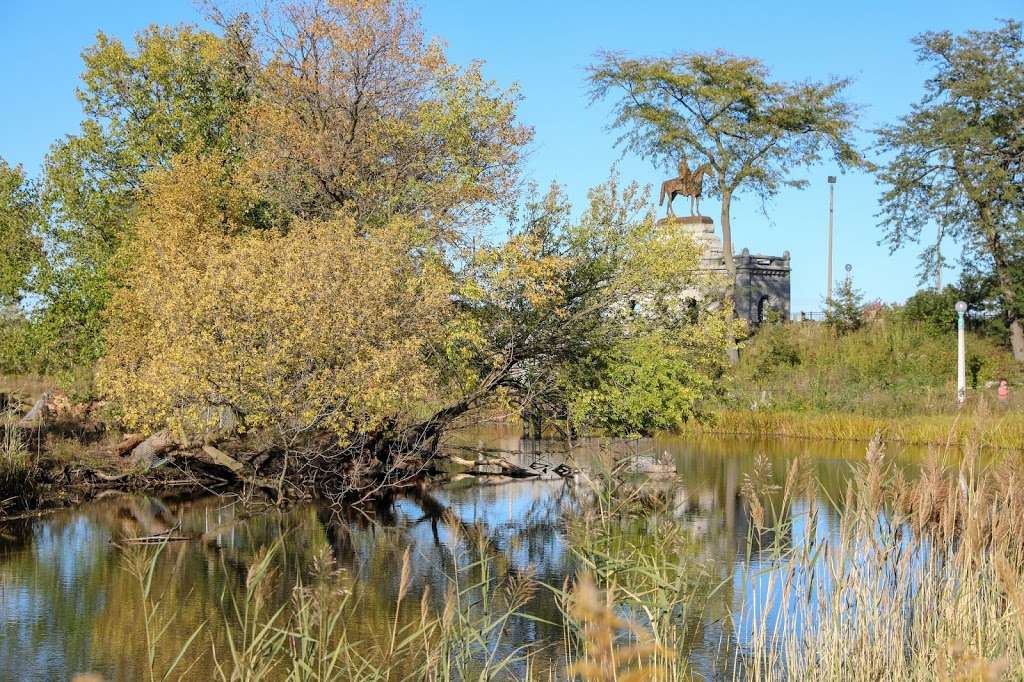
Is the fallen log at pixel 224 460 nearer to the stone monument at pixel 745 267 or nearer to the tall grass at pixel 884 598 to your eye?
the tall grass at pixel 884 598

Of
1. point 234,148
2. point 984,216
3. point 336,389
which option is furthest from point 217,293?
point 984,216

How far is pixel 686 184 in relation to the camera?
40.2 meters

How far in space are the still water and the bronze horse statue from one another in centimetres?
2095

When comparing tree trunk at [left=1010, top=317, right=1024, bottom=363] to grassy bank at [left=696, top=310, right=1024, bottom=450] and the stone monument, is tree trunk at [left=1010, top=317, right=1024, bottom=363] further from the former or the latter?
the stone monument

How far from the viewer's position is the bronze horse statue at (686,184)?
1575 inches

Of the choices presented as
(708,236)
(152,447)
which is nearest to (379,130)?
(152,447)

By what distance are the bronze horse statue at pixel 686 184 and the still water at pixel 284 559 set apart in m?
21.0

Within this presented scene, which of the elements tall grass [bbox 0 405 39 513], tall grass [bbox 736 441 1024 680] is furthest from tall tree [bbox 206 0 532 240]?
tall grass [bbox 736 441 1024 680]

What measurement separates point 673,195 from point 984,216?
34.3ft

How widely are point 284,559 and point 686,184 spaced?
33.3 meters

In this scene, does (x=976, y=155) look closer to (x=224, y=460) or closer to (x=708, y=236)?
(x=708, y=236)

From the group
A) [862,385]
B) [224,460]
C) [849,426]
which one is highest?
[862,385]

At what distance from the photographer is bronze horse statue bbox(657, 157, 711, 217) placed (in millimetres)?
40000

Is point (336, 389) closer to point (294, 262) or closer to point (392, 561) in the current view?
point (294, 262)
